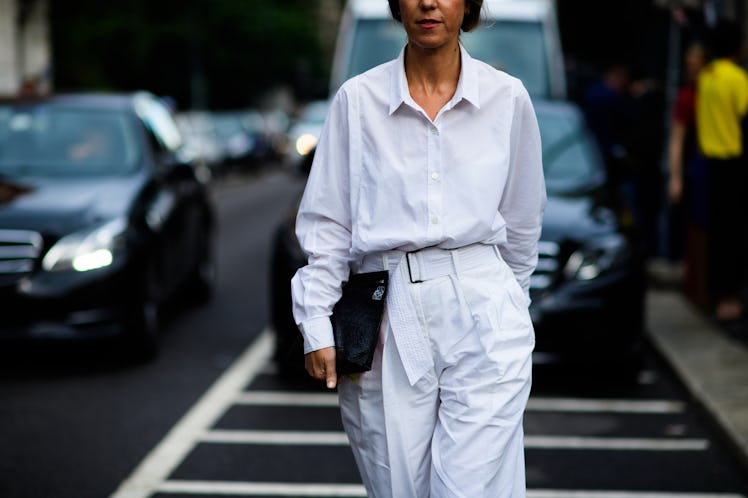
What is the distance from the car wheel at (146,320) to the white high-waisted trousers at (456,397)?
4.68 m

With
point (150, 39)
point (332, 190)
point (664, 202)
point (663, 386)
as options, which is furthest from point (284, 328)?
point (150, 39)

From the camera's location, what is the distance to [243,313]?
1027 centimetres

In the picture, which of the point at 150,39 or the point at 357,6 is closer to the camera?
the point at 357,6

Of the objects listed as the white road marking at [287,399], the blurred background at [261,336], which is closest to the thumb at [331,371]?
the blurred background at [261,336]

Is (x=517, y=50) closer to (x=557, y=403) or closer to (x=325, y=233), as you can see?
(x=557, y=403)

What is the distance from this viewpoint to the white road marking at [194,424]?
17.9 feet

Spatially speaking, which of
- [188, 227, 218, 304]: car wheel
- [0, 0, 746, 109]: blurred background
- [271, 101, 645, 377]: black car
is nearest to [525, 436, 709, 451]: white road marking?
[271, 101, 645, 377]: black car

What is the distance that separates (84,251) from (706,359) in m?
3.87

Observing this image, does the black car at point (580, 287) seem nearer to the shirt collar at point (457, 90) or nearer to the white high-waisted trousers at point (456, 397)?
the white high-waisted trousers at point (456, 397)

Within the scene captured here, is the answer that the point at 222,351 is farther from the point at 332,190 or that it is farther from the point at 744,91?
the point at 332,190

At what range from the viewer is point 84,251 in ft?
24.7

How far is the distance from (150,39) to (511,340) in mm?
50278

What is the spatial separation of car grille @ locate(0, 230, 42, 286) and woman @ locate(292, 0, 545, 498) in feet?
14.6

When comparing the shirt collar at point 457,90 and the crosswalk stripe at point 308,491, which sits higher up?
the shirt collar at point 457,90
